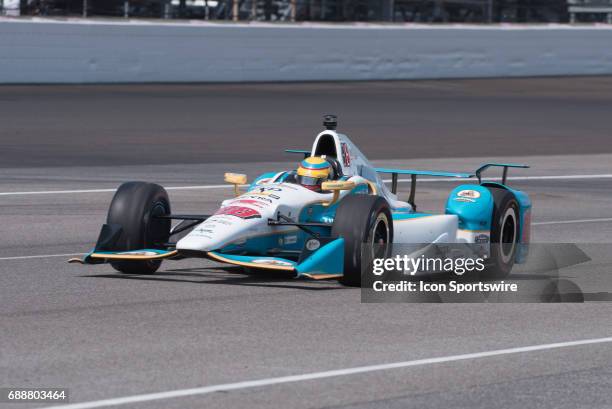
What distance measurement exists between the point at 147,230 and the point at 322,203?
1468mm

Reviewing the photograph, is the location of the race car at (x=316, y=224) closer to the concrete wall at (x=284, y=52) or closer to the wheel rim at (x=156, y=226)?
the wheel rim at (x=156, y=226)

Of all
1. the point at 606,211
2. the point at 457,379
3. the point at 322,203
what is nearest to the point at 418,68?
the point at 606,211

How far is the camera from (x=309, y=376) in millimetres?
7441

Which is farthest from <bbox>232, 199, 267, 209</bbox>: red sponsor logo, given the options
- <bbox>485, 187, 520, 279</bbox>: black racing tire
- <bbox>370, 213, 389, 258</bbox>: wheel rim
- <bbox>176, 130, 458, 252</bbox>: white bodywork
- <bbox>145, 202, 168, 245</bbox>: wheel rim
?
<bbox>485, 187, 520, 279</bbox>: black racing tire

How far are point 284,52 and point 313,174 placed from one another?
2597 centimetres

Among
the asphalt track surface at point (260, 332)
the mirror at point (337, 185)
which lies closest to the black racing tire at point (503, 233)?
the asphalt track surface at point (260, 332)

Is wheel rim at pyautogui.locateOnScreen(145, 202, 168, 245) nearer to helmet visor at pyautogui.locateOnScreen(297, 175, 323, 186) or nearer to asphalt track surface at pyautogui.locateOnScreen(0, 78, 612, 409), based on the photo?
asphalt track surface at pyautogui.locateOnScreen(0, 78, 612, 409)

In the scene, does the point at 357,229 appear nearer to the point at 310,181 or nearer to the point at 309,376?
the point at 310,181

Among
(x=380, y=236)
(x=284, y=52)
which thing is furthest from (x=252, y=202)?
(x=284, y=52)

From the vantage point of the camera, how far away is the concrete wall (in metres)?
32.7

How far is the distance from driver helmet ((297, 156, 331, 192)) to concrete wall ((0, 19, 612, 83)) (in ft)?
71.0

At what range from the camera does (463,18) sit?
44.9m

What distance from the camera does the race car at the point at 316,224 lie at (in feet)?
33.9

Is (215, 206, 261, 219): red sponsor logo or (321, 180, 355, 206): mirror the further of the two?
(321, 180, 355, 206): mirror
